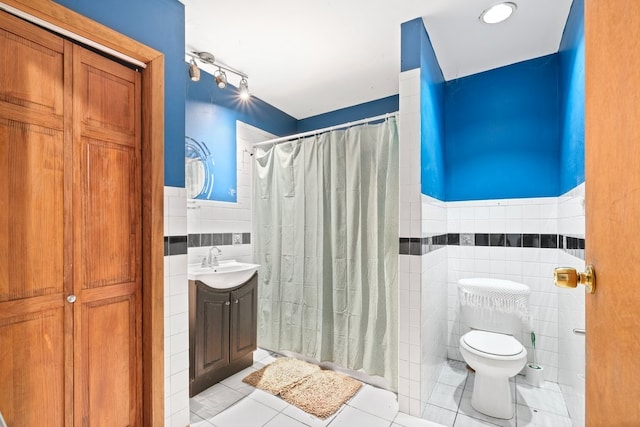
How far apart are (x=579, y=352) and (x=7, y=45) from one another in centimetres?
299

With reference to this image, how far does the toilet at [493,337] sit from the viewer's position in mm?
1808

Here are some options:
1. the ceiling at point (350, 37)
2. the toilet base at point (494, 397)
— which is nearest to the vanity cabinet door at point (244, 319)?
the toilet base at point (494, 397)

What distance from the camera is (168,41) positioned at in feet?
5.43

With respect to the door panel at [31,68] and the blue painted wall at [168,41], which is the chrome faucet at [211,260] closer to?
the blue painted wall at [168,41]

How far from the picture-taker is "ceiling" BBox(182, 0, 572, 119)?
6.07ft

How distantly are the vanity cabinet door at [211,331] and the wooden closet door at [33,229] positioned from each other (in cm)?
80

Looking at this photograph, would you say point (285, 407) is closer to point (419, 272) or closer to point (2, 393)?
point (419, 272)

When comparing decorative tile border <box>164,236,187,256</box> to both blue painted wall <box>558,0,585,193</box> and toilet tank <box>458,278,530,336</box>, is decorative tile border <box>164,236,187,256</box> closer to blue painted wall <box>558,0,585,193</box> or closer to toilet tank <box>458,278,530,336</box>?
toilet tank <box>458,278,530,336</box>

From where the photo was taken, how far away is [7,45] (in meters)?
1.16

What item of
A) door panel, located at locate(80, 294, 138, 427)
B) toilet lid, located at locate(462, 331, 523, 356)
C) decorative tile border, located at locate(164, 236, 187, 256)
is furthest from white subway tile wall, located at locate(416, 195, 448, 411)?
door panel, located at locate(80, 294, 138, 427)

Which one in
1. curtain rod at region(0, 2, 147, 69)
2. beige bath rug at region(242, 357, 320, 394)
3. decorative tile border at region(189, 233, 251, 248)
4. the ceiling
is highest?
the ceiling

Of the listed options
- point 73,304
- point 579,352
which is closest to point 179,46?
point 73,304

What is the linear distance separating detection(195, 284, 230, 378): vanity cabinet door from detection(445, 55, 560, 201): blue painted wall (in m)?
2.17

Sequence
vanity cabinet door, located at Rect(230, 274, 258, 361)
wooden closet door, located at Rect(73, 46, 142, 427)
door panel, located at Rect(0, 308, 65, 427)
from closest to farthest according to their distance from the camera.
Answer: door panel, located at Rect(0, 308, 65, 427) → wooden closet door, located at Rect(73, 46, 142, 427) → vanity cabinet door, located at Rect(230, 274, 258, 361)
